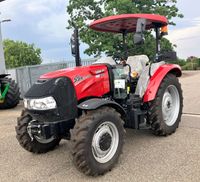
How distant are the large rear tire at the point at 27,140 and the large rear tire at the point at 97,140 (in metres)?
1.10

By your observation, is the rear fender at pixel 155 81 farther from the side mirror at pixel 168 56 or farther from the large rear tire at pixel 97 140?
the large rear tire at pixel 97 140

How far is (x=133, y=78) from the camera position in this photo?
533cm

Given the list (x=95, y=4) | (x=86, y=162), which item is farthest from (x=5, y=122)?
(x=95, y=4)

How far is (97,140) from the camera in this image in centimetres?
413

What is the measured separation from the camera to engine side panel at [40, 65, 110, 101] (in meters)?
4.38

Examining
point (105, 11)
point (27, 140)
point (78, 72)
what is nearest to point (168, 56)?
point (78, 72)

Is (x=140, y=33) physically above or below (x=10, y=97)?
above

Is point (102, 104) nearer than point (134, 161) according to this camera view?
Yes

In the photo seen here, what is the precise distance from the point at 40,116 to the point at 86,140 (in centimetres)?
78

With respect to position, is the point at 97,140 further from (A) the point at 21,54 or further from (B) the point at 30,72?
(A) the point at 21,54

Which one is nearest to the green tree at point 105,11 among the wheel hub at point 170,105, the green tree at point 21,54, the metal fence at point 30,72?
the metal fence at point 30,72

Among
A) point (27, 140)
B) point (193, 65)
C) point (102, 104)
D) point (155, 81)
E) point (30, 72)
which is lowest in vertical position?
point (193, 65)

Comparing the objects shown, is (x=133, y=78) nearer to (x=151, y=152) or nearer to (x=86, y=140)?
(x=151, y=152)

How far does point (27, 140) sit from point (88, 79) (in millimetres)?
1282
